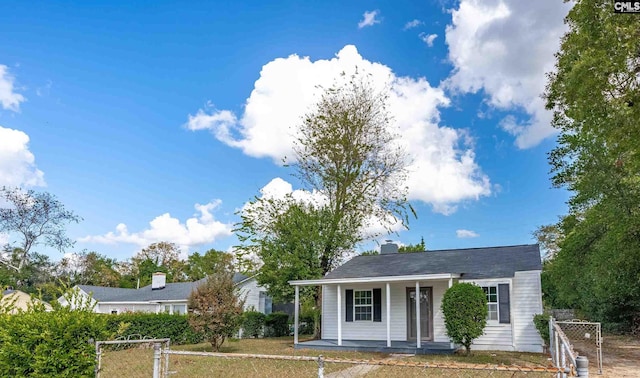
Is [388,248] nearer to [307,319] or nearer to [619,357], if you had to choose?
[307,319]

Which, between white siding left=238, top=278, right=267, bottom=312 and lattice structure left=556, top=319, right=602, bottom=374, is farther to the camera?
white siding left=238, top=278, right=267, bottom=312

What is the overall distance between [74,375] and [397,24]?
1481 cm

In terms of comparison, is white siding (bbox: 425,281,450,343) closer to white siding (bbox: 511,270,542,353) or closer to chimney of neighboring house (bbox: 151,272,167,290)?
white siding (bbox: 511,270,542,353)

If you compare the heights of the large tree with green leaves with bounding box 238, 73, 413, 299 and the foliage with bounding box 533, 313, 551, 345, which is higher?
the large tree with green leaves with bounding box 238, 73, 413, 299

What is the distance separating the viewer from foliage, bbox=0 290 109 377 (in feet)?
20.8

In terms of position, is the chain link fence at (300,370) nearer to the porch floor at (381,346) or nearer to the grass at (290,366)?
the grass at (290,366)

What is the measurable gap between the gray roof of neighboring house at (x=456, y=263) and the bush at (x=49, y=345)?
450 inches

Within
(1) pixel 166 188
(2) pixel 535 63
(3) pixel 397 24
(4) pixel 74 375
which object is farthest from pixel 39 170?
(2) pixel 535 63

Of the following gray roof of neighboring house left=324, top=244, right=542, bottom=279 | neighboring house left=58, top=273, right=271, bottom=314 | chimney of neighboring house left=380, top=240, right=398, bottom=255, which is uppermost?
chimney of neighboring house left=380, top=240, right=398, bottom=255

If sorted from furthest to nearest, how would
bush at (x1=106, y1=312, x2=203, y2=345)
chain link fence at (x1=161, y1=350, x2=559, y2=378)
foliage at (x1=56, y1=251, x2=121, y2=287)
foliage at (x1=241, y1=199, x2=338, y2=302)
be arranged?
foliage at (x1=56, y1=251, x2=121, y2=287), foliage at (x1=241, y1=199, x2=338, y2=302), bush at (x1=106, y1=312, x2=203, y2=345), chain link fence at (x1=161, y1=350, x2=559, y2=378)

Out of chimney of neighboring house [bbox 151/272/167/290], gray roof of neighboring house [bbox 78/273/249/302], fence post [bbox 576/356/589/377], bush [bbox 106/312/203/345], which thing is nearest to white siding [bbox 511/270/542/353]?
fence post [bbox 576/356/589/377]

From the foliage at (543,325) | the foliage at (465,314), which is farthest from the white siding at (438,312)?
the foliage at (543,325)

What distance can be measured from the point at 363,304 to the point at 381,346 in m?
2.48

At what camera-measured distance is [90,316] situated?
674cm
